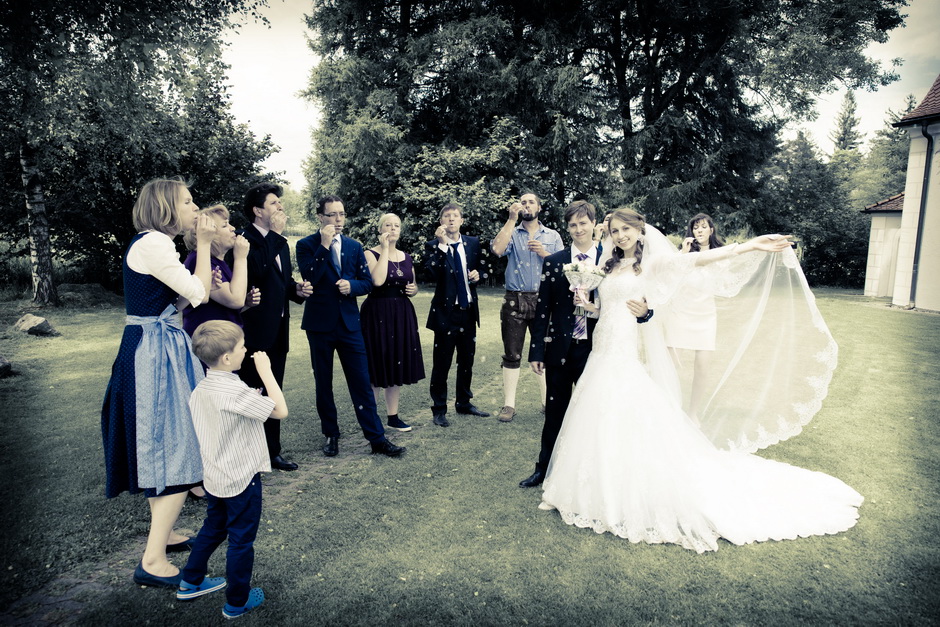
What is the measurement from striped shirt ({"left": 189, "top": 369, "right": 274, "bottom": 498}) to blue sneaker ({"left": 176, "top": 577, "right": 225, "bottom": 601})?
621 millimetres

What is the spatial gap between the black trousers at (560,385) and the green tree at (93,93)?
29.6 ft

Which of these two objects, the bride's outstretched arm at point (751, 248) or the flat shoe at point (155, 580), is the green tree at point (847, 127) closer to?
the bride's outstretched arm at point (751, 248)

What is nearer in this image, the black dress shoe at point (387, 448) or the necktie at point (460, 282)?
the black dress shoe at point (387, 448)

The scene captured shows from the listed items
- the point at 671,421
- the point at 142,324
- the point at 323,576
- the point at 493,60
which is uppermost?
the point at 493,60

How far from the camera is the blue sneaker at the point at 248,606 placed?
278 cm

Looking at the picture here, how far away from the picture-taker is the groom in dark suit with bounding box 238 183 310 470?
4504 millimetres

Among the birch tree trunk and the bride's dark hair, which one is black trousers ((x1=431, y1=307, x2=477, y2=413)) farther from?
the birch tree trunk

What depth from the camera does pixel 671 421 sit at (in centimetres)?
394

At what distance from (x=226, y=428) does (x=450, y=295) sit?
3542mm

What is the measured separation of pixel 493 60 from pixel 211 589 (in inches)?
866

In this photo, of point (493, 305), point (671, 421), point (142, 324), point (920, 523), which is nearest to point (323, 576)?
point (142, 324)

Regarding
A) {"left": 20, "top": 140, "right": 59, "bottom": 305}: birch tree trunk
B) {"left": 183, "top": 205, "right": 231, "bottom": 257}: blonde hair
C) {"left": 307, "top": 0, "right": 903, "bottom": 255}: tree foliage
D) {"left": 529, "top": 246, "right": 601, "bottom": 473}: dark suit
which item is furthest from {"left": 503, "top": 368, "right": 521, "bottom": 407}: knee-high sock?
{"left": 307, "top": 0, "right": 903, "bottom": 255}: tree foliage

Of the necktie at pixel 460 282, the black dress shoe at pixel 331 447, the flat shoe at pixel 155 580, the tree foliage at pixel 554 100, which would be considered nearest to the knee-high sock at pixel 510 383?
the necktie at pixel 460 282

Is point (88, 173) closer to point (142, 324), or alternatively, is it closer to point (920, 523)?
point (142, 324)
